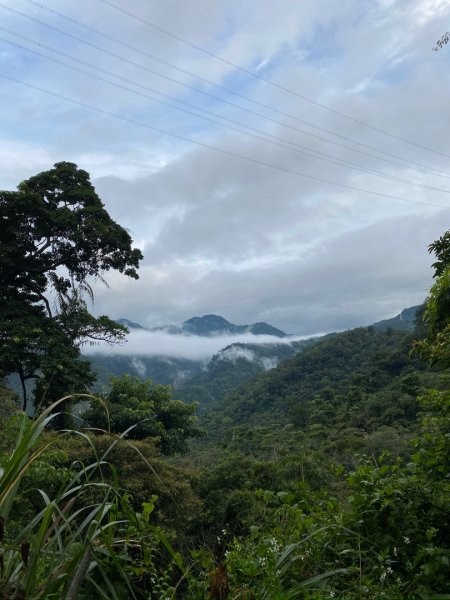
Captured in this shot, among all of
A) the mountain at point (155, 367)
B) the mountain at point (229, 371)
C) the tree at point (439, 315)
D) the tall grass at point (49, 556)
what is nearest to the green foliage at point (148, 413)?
the tree at point (439, 315)

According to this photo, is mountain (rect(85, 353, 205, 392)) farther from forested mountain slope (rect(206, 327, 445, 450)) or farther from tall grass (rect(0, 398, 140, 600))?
tall grass (rect(0, 398, 140, 600))

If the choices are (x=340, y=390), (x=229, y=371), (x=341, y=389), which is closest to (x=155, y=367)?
(x=229, y=371)

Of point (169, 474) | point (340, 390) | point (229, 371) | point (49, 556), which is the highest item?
point (49, 556)

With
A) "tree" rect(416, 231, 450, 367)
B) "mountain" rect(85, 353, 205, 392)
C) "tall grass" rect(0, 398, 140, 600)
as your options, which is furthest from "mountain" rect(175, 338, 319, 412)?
"tall grass" rect(0, 398, 140, 600)

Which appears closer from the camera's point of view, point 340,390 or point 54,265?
point 54,265

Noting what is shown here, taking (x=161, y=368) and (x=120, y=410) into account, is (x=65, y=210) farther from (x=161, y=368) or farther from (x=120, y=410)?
Answer: (x=161, y=368)

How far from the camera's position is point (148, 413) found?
49.2 feet

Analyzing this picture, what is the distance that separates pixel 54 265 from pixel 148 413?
5147 millimetres

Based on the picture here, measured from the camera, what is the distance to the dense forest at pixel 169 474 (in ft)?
5.15

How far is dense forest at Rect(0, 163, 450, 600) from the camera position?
1.57 meters

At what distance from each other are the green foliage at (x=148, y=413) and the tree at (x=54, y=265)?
1.62 metres

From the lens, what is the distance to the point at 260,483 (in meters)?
14.4

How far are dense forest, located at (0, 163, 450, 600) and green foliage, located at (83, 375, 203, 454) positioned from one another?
6cm

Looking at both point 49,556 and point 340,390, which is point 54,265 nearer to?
point 49,556
